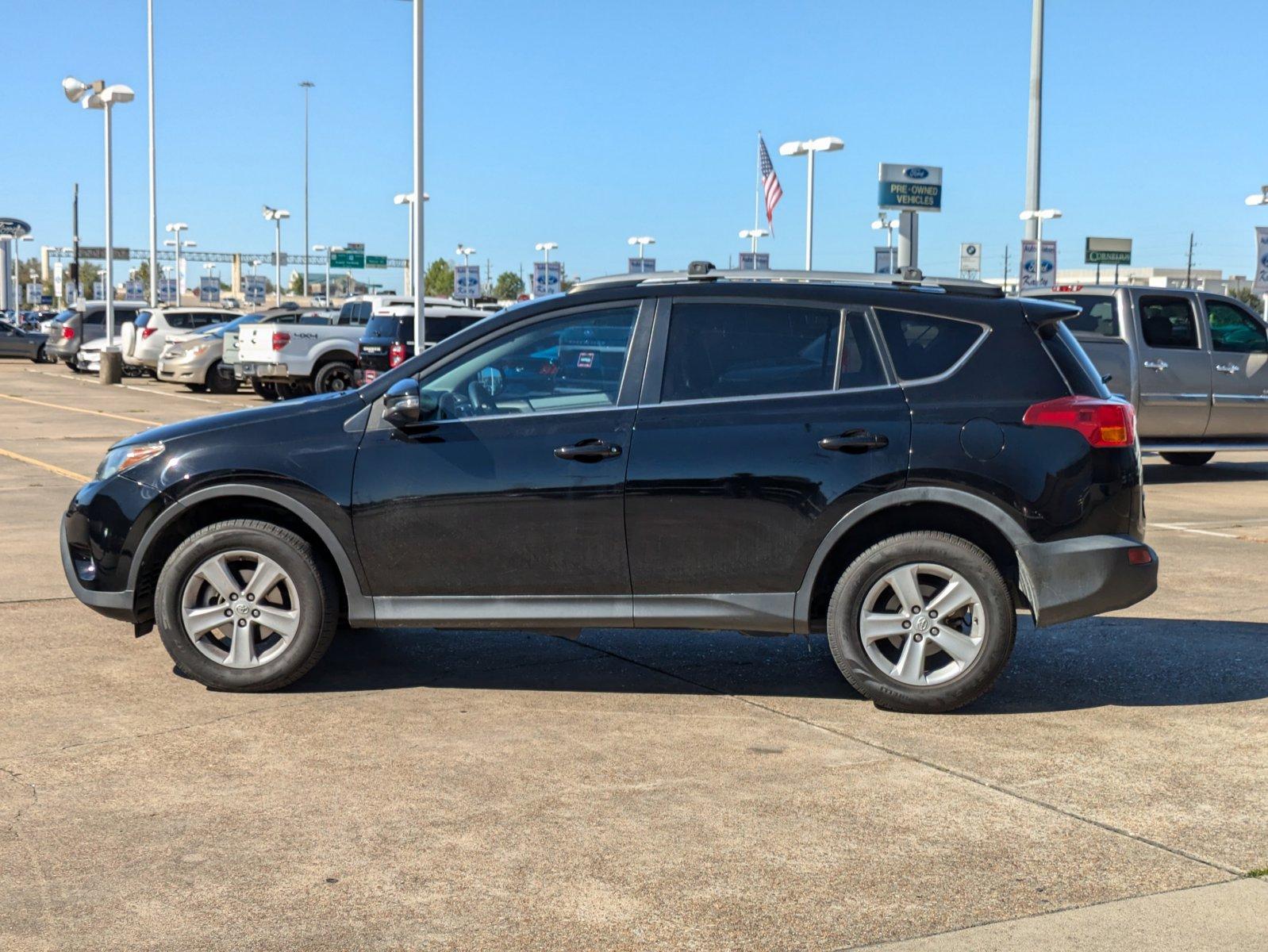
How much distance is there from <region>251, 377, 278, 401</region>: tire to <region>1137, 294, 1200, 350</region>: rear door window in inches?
715

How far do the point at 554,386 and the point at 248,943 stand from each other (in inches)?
119

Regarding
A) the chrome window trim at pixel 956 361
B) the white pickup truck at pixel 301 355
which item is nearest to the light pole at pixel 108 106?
the white pickup truck at pixel 301 355

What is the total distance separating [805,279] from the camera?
259 inches

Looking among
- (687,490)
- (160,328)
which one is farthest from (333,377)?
(687,490)

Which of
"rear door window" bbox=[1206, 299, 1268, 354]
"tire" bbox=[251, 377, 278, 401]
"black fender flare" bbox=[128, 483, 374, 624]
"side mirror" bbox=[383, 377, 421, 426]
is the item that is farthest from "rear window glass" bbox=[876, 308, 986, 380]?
"tire" bbox=[251, 377, 278, 401]

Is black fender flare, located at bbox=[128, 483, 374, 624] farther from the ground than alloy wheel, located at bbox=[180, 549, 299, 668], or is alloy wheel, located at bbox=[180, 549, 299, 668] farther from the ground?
black fender flare, located at bbox=[128, 483, 374, 624]

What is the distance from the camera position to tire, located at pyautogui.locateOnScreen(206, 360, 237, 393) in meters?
31.6

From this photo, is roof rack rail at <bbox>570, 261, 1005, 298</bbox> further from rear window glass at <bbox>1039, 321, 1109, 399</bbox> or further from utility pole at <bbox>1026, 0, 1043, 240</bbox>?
utility pole at <bbox>1026, 0, 1043, 240</bbox>

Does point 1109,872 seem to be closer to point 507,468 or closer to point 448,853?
point 448,853

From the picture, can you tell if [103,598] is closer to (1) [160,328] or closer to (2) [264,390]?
(2) [264,390]

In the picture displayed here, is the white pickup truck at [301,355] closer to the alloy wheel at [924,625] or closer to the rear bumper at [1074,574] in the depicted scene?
the alloy wheel at [924,625]

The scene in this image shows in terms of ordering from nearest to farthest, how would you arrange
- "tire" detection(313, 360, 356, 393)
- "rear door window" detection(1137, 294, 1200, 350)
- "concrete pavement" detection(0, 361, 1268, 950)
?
"concrete pavement" detection(0, 361, 1268, 950), "rear door window" detection(1137, 294, 1200, 350), "tire" detection(313, 360, 356, 393)

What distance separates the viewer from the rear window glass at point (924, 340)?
6449 millimetres

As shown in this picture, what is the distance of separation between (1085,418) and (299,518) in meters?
3.27
